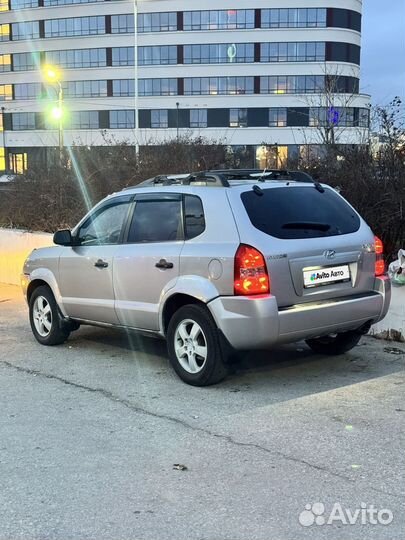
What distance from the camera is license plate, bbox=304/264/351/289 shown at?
5230mm

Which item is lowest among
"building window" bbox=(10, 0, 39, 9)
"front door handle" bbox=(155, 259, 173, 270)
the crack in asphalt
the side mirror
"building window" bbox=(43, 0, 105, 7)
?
the crack in asphalt

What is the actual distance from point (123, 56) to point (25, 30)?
13.1 meters

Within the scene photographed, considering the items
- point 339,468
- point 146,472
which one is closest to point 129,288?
point 146,472

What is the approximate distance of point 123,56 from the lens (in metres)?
70.2

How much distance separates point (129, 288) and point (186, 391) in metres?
1.21

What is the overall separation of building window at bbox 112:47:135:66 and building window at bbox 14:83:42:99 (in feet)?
31.3

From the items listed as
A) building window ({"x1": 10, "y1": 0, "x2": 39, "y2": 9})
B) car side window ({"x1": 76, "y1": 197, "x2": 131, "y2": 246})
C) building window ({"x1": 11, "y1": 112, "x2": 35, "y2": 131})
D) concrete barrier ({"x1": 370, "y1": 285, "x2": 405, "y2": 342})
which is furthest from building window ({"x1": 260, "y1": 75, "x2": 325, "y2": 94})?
car side window ({"x1": 76, "y1": 197, "x2": 131, "y2": 246})

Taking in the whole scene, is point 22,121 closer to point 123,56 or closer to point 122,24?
point 123,56

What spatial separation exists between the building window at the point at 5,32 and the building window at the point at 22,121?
9.49 meters

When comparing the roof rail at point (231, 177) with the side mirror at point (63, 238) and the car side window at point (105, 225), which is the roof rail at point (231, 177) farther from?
the side mirror at point (63, 238)

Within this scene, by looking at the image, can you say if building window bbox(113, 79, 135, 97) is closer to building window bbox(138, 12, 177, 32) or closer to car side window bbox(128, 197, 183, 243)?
building window bbox(138, 12, 177, 32)

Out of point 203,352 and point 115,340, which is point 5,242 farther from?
point 203,352

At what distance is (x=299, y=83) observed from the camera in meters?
67.3

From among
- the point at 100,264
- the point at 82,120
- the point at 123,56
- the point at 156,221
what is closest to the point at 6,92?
the point at 82,120
